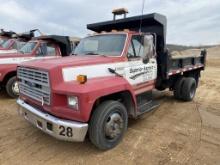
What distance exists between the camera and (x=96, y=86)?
3490 millimetres

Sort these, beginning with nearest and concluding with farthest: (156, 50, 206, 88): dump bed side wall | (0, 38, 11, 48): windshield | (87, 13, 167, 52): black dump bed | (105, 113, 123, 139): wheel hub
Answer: (105, 113, 123, 139): wheel hub → (87, 13, 167, 52): black dump bed → (156, 50, 206, 88): dump bed side wall → (0, 38, 11, 48): windshield

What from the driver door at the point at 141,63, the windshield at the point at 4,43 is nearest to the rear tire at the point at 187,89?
the driver door at the point at 141,63

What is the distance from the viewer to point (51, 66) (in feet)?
11.5

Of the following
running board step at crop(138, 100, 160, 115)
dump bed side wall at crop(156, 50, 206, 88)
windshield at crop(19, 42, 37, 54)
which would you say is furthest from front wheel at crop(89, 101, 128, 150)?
windshield at crop(19, 42, 37, 54)

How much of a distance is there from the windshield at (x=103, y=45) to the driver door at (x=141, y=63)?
250 millimetres

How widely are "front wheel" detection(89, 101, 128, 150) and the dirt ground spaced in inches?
8.3

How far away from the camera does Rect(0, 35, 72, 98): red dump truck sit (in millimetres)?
7254

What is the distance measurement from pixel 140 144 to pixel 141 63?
1.78 meters

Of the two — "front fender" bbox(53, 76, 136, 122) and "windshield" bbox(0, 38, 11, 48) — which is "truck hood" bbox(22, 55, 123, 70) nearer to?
"front fender" bbox(53, 76, 136, 122)

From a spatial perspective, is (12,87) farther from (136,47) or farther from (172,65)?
(172,65)

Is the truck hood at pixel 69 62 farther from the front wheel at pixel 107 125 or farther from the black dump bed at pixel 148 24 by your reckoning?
the black dump bed at pixel 148 24

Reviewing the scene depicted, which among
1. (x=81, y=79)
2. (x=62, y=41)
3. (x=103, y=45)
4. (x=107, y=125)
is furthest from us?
(x=62, y=41)

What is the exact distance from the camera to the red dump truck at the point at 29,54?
23.8ft

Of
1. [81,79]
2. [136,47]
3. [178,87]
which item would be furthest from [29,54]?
[178,87]
